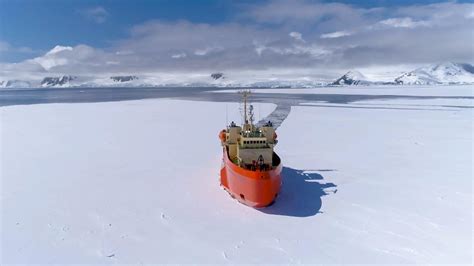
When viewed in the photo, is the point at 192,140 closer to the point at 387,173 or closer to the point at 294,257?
the point at 387,173

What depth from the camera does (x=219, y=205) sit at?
46.8 feet

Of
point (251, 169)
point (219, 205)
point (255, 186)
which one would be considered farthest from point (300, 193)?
point (219, 205)

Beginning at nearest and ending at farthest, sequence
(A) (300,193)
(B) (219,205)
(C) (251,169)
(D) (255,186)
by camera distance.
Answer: (D) (255,186) → (B) (219,205) → (C) (251,169) → (A) (300,193)

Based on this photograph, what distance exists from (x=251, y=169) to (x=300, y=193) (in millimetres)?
2464

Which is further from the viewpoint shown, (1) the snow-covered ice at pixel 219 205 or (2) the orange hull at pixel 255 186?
(2) the orange hull at pixel 255 186

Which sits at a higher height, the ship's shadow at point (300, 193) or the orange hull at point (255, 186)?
the orange hull at point (255, 186)

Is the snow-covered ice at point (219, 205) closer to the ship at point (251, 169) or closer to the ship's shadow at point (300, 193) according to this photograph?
the ship's shadow at point (300, 193)

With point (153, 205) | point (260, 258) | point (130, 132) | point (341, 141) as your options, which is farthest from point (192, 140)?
point (260, 258)

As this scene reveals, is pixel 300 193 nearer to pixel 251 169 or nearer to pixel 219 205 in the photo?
pixel 251 169

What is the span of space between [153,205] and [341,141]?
1591 cm

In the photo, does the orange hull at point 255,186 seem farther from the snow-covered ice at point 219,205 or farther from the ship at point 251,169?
the snow-covered ice at point 219,205

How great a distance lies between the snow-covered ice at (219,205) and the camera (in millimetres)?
10828

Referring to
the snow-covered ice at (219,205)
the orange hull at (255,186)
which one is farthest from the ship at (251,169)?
the snow-covered ice at (219,205)

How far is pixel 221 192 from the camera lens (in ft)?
51.3
